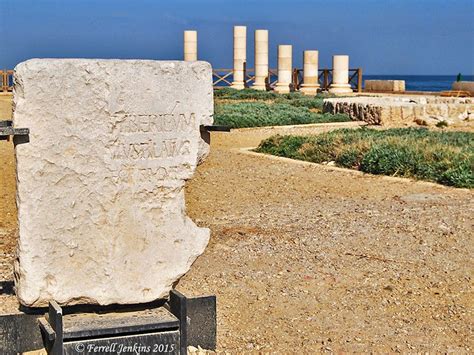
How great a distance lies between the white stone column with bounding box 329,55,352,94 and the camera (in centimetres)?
3475

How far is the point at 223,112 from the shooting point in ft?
69.8

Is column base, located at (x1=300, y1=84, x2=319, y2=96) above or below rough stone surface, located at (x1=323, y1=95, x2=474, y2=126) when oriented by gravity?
below

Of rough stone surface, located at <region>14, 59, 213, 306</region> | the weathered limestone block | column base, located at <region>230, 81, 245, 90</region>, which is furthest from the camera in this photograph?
column base, located at <region>230, 81, 245, 90</region>

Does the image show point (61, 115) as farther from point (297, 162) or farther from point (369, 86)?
point (369, 86)

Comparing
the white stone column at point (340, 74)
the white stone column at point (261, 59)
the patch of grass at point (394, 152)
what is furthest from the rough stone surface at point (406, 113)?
the white stone column at point (261, 59)

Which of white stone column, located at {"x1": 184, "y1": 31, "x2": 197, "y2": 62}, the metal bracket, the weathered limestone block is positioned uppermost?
the metal bracket

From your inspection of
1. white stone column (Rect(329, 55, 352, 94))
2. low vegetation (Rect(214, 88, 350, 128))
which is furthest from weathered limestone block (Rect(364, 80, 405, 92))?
low vegetation (Rect(214, 88, 350, 128))

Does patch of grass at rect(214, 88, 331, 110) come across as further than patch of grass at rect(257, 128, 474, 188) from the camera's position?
Yes

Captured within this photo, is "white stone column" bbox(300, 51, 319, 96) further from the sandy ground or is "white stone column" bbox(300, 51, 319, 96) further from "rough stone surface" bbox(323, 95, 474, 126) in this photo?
the sandy ground

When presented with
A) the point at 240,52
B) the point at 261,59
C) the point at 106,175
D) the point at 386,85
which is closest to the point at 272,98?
the point at 386,85

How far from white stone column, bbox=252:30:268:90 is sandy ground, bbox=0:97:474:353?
2732cm

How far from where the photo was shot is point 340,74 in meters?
34.9

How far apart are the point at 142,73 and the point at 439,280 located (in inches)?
124

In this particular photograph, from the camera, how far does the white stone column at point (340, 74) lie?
34750 mm
